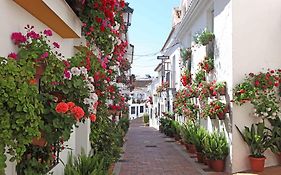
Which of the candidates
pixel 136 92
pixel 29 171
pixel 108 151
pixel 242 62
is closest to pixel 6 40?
pixel 29 171

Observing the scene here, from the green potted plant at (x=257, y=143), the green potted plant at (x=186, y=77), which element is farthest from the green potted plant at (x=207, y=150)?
the green potted plant at (x=186, y=77)

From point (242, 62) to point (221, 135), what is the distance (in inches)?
93.4

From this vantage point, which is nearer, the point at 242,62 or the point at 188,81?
the point at 242,62

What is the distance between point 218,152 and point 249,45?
3.18 metres

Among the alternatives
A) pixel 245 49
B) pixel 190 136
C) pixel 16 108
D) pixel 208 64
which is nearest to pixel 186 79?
pixel 190 136

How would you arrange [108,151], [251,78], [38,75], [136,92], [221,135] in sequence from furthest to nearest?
[136,92] < [221,135] < [251,78] < [108,151] < [38,75]

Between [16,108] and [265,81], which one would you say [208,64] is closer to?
[265,81]

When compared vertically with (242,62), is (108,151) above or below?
below

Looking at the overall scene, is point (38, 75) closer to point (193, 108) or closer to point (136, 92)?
point (193, 108)

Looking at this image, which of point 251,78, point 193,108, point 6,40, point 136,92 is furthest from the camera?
point 136,92

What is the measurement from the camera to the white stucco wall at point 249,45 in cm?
918

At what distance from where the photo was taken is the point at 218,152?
9.51m

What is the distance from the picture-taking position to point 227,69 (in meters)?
9.57

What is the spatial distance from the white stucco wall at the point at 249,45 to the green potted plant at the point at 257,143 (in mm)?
260
